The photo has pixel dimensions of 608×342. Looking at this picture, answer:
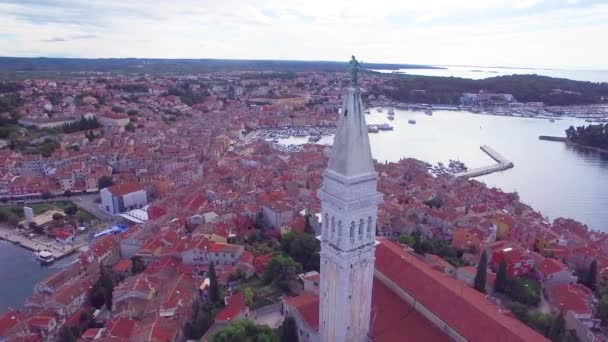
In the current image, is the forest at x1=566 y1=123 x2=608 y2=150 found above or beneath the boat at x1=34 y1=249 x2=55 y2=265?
above

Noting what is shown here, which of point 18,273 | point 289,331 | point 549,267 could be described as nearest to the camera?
point 289,331

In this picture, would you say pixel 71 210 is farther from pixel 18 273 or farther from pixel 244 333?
pixel 244 333

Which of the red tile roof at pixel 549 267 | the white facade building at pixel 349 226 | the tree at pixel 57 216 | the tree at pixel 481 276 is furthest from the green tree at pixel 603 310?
the tree at pixel 57 216

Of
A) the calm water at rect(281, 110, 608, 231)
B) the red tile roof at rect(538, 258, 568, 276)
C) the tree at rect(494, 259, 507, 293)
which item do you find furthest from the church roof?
the calm water at rect(281, 110, 608, 231)

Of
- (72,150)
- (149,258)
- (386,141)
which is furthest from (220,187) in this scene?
(386,141)

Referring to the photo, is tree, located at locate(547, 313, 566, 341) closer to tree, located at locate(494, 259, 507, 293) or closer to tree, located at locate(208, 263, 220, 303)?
tree, located at locate(494, 259, 507, 293)

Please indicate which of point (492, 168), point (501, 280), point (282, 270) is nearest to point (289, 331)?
point (282, 270)
